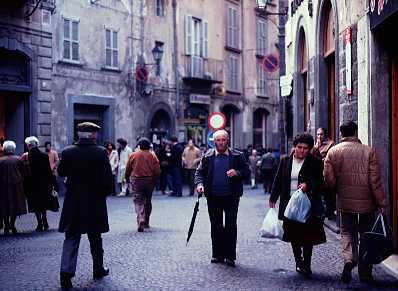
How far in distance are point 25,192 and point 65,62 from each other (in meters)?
11.3

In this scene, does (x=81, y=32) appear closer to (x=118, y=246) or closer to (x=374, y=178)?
(x=118, y=246)

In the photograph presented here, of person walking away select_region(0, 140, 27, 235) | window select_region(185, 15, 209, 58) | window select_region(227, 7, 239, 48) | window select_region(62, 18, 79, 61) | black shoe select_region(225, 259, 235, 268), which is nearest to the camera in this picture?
black shoe select_region(225, 259, 235, 268)

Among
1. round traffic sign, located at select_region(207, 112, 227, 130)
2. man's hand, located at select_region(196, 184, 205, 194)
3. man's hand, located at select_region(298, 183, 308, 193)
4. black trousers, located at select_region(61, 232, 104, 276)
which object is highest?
round traffic sign, located at select_region(207, 112, 227, 130)

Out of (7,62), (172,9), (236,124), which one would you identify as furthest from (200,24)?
(7,62)

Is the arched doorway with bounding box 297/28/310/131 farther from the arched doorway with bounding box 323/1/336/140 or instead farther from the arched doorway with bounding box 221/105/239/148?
the arched doorway with bounding box 221/105/239/148

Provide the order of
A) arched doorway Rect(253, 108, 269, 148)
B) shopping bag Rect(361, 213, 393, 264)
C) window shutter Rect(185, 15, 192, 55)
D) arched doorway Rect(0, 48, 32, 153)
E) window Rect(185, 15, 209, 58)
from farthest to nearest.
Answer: arched doorway Rect(253, 108, 269, 148) < window Rect(185, 15, 209, 58) < window shutter Rect(185, 15, 192, 55) < arched doorway Rect(0, 48, 32, 153) < shopping bag Rect(361, 213, 393, 264)

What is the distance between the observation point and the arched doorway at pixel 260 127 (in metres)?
36.7

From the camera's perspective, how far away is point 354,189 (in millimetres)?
7578

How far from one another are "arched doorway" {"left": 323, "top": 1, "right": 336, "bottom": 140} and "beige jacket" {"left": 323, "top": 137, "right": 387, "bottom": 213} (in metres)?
5.82

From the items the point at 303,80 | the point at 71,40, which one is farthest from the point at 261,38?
the point at 303,80

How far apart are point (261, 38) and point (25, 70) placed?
18.1 meters

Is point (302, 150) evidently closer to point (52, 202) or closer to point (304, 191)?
point (304, 191)

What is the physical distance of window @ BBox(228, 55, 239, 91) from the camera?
34031 millimetres

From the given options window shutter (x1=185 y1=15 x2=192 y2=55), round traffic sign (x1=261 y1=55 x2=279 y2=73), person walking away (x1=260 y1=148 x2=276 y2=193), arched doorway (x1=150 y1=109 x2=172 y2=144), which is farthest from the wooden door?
window shutter (x1=185 y1=15 x2=192 y2=55)
